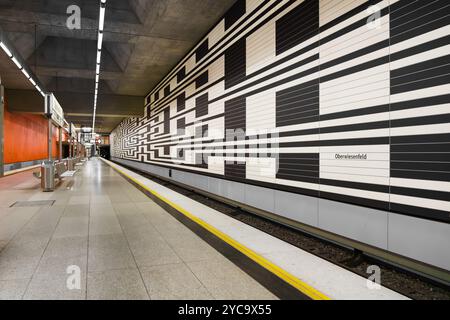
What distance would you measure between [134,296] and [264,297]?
108cm

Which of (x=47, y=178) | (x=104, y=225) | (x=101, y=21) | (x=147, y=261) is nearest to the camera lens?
(x=147, y=261)

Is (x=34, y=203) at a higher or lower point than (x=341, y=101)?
lower

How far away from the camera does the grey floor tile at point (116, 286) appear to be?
255 centimetres

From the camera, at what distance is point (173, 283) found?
2807 millimetres

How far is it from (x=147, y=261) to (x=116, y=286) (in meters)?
0.65

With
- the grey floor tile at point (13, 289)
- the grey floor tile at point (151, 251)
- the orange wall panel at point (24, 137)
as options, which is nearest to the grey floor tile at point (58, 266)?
the grey floor tile at point (13, 289)

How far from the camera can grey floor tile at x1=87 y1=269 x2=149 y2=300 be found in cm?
255

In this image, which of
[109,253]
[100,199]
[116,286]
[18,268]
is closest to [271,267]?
[116,286]

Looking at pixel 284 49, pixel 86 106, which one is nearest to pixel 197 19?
pixel 284 49

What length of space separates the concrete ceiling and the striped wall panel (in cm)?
172

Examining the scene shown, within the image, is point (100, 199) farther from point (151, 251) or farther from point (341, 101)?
point (341, 101)

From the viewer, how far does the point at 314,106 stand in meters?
4.66

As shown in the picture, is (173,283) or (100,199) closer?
(173,283)

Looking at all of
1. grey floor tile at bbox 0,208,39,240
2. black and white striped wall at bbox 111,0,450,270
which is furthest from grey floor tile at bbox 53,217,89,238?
black and white striped wall at bbox 111,0,450,270
